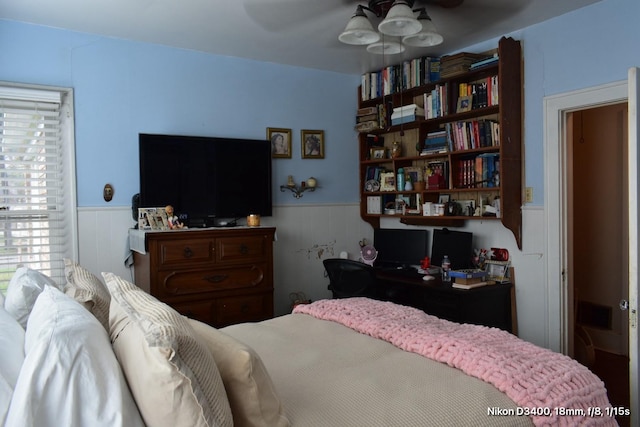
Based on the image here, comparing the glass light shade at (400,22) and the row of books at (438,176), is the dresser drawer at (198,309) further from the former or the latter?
the glass light shade at (400,22)

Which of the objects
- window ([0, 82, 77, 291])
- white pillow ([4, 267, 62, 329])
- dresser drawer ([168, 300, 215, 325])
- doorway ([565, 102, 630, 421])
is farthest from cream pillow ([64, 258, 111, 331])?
doorway ([565, 102, 630, 421])

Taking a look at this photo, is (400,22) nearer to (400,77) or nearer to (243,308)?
(400,77)

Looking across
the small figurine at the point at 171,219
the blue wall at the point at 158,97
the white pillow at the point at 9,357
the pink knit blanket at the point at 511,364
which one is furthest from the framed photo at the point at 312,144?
the white pillow at the point at 9,357

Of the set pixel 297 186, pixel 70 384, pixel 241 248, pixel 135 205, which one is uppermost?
pixel 297 186

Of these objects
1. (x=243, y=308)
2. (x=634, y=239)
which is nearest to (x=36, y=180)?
(x=243, y=308)

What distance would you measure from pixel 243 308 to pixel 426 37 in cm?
229

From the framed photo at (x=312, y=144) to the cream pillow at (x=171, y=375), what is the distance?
337 cm

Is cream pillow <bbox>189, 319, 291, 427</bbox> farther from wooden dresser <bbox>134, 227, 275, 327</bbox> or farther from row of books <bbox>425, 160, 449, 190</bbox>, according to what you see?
row of books <bbox>425, 160, 449, 190</bbox>

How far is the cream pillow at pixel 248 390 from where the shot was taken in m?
1.23

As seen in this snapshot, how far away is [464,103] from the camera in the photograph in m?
3.81

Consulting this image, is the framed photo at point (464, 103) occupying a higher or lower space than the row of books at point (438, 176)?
higher

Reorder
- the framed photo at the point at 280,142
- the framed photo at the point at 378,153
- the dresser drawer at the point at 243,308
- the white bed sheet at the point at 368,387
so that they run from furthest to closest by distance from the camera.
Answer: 1. the framed photo at the point at 378,153
2. the framed photo at the point at 280,142
3. the dresser drawer at the point at 243,308
4. the white bed sheet at the point at 368,387

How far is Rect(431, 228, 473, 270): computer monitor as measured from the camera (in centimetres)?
389

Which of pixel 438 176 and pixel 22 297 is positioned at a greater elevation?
pixel 438 176
